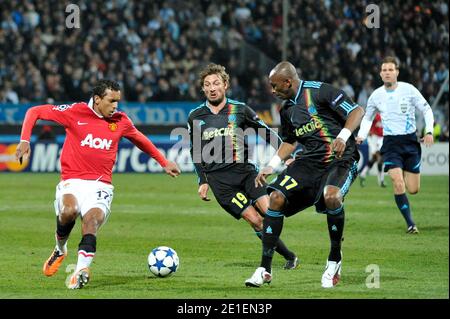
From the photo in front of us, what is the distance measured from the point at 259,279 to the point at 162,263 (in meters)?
1.23

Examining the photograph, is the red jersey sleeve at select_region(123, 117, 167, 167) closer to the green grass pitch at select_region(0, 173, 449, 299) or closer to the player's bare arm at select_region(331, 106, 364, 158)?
the green grass pitch at select_region(0, 173, 449, 299)

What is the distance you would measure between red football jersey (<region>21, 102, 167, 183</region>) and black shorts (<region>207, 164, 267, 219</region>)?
52.7 inches

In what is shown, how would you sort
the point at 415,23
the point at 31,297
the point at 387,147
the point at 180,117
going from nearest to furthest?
the point at 31,297
the point at 387,147
the point at 180,117
the point at 415,23

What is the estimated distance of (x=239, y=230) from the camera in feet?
46.8

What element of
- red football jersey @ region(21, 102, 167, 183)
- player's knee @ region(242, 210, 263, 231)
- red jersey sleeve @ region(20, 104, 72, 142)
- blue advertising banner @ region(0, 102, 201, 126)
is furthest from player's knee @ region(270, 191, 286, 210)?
blue advertising banner @ region(0, 102, 201, 126)

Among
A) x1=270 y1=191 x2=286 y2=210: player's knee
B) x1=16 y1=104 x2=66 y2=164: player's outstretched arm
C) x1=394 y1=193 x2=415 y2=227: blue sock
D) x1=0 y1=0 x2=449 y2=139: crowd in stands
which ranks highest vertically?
x1=0 y1=0 x2=449 y2=139: crowd in stands

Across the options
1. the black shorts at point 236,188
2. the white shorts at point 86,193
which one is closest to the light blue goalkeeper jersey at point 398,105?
the black shorts at point 236,188

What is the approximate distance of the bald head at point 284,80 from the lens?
29.0 feet

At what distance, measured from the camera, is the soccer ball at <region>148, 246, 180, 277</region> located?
944 cm

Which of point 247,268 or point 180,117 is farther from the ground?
point 180,117
